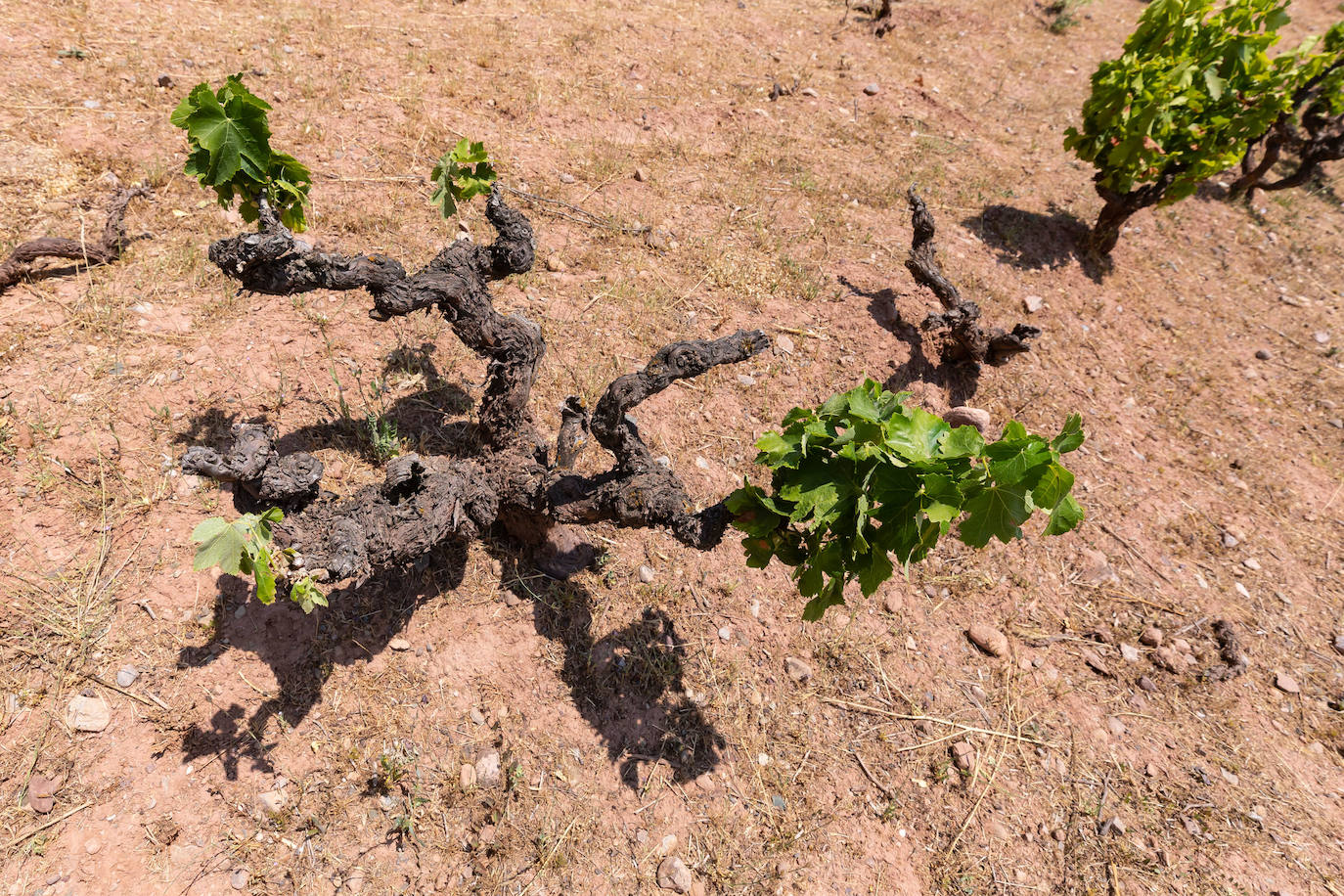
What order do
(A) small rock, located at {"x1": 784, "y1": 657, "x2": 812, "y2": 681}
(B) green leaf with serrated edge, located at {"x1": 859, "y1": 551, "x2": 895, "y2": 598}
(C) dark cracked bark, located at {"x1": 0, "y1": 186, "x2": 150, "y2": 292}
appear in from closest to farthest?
(B) green leaf with serrated edge, located at {"x1": 859, "y1": 551, "x2": 895, "y2": 598}
(A) small rock, located at {"x1": 784, "y1": 657, "x2": 812, "y2": 681}
(C) dark cracked bark, located at {"x1": 0, "y1": 186, "x2": 150, "y2": 292}

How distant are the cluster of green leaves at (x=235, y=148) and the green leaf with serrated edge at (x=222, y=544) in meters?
1.67

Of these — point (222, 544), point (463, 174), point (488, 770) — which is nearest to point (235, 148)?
point (463, 174)

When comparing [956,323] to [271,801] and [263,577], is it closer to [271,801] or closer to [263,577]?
[263,577]

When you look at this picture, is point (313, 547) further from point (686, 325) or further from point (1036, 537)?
point (1036, 537)

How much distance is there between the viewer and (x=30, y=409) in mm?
3865

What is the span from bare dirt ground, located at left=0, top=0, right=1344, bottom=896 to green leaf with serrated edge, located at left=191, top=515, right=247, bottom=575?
1.25 meters

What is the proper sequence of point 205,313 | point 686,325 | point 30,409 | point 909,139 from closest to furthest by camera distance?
point 30,409, point 205,313, point 686,325, point 909,139

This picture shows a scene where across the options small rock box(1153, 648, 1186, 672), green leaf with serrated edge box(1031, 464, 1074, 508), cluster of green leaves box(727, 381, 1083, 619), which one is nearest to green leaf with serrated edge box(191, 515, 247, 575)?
cluster of green leaves box(727, 381, 1083, 619)

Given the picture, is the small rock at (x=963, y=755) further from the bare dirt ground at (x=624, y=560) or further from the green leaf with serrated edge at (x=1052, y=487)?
the green leaf with serrated edge at (x=1052, y=487)

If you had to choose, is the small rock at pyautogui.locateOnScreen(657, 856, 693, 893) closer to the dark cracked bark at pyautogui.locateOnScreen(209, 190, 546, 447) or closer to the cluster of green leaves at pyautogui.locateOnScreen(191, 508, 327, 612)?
the cluster of green leaves at pyautogui.locateOnScreen(191, 508, 327, 612)

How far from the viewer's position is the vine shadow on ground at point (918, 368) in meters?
5.94

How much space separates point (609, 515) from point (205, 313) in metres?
3.42

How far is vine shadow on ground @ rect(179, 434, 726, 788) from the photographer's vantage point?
3332 millimetres

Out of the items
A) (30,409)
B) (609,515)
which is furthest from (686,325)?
(30,409)
